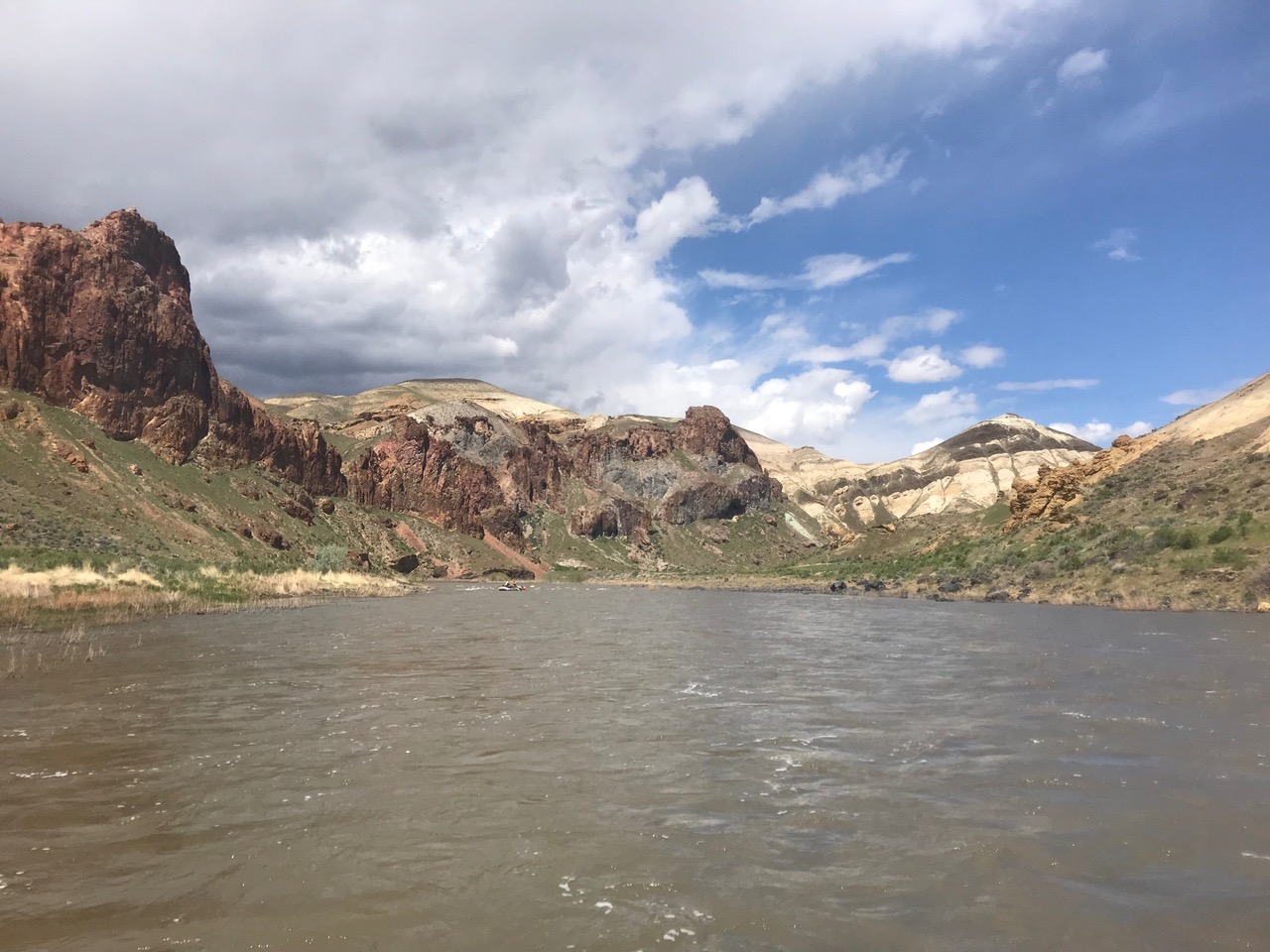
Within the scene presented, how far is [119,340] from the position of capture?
78.5 m

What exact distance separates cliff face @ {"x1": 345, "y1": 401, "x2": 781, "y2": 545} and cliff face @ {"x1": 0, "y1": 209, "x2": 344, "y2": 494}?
35969 millimetres

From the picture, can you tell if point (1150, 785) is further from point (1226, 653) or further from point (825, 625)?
point (825, 625)

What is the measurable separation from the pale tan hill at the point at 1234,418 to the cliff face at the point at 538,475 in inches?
4273

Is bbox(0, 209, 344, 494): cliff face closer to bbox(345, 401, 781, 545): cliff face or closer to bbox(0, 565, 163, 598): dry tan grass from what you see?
bbox(345, 401, 781, 545): cliff face

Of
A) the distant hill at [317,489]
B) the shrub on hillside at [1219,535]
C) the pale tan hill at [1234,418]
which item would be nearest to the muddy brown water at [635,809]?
the shrub on hillside at [1219,535]

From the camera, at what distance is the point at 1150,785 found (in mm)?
9500

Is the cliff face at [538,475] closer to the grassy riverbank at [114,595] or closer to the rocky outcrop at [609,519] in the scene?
the rocky outcrop at [609,519]

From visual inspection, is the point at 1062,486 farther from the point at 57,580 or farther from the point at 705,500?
the point at 705,500

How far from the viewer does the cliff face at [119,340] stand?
72.0 meters

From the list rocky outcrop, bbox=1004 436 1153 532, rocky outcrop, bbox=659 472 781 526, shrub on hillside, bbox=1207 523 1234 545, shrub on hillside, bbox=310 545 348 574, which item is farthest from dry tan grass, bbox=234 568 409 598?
rocky outcrop, bbox=659 472 781 526

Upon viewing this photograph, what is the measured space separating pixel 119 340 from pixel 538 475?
101m

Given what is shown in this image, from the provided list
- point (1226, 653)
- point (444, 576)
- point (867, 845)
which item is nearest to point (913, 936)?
point (867, 845)

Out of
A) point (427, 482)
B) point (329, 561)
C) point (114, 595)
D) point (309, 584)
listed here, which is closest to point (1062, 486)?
point (309, 584)

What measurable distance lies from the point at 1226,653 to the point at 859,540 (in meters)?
77.3
